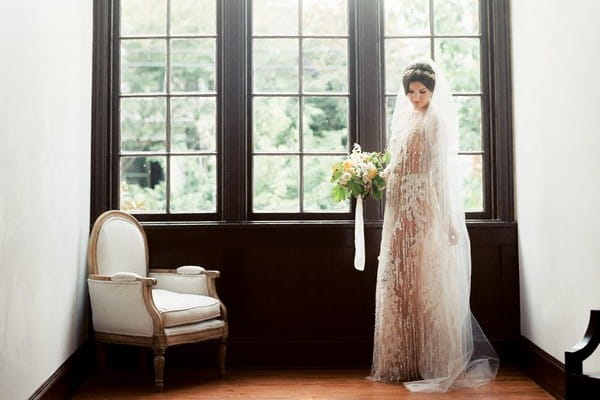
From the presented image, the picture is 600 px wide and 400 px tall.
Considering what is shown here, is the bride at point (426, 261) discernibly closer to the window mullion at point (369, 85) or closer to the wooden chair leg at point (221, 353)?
the window mullion at point (369, 85)

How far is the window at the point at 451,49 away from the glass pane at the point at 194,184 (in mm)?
1383

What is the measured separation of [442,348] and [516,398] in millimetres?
525

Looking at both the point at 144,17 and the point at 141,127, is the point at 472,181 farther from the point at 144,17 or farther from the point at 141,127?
the point at 144,17

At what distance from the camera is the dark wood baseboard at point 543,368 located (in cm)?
409

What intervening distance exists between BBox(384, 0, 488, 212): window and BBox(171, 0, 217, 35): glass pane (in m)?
1.29

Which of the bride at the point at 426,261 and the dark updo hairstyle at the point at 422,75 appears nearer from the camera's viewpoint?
the bride at the point at 426,261

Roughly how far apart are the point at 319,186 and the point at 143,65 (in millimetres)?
1571

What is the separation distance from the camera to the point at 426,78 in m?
4.55

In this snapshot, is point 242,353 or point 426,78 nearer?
point 426,78

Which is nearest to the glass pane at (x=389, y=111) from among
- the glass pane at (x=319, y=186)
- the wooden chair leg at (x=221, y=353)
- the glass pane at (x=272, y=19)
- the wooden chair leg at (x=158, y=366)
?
the glass pane at (x=319, y=186)

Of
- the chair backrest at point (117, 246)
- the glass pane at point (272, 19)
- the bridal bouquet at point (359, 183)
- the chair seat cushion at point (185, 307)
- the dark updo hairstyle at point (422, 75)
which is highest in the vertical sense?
the glass pane at point (272, 19)

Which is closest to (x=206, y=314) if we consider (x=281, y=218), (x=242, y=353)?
(x=242, y=353)

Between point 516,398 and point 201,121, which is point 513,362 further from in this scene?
point 201,121

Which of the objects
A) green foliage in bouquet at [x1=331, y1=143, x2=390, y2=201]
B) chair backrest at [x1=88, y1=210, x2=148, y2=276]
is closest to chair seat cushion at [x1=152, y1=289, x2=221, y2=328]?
chair backrest at [x1=88, y1=210, x2=148, y2=276]
